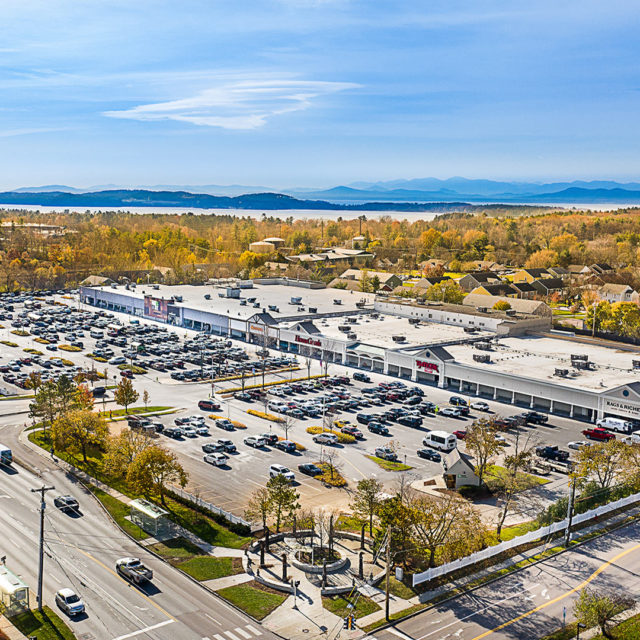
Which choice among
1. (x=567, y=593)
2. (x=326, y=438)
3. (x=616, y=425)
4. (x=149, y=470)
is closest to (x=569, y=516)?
(x=567, y=593)

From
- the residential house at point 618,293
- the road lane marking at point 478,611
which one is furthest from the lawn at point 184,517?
the residential house at point 618,293

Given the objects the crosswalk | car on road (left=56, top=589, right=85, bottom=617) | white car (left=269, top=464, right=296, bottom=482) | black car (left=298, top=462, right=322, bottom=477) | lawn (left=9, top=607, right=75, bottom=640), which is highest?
car on road (left=56, top=589, right=85, bottom=617)

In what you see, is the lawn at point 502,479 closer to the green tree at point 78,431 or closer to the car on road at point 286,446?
the car on road at point 286,446

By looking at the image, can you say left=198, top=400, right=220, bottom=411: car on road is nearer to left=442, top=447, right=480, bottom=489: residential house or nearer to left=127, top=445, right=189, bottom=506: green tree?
left=127, top=445, right=189, bottom=506: green tree

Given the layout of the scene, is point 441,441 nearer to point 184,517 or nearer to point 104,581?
point 184,517

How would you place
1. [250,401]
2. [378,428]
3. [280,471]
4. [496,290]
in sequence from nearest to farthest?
[280,471]
[378,428]
[250,401]
[496,290]

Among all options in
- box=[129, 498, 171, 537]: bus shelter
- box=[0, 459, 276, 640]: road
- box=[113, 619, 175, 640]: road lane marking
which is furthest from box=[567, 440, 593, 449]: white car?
box=[113, 619, 175, 640]: road lane marking
